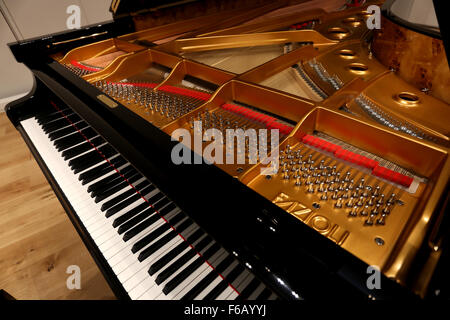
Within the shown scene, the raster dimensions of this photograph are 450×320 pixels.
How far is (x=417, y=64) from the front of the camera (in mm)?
1632

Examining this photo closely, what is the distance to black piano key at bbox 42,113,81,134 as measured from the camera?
2047 millimetres

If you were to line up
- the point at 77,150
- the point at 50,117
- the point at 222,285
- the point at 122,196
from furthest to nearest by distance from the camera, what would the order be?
1. the point at 50,117
2. the point at 77,150
3. the point at 122,196
4. the point at 222,285

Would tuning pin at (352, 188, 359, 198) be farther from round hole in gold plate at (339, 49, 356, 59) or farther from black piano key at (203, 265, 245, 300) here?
round hole in gold plate at (339, 49, 356, 59)

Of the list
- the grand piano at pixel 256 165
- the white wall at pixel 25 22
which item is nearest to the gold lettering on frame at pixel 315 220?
A: the grand piano at pixel 256 165

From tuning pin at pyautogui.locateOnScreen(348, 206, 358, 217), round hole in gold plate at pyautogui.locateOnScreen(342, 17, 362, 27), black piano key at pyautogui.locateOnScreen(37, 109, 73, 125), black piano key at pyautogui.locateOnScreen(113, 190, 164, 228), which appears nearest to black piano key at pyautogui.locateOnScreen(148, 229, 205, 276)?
black piano key at pyautogui.locateOnScreen(113, 190, 164, 228)

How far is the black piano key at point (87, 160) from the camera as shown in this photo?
1.69 meters

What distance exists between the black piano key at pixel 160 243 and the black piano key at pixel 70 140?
40.3 inches

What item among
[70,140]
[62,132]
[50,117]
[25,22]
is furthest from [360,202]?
[25,22]

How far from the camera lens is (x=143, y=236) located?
4.17ft

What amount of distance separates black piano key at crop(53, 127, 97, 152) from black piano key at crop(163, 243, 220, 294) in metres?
1.20

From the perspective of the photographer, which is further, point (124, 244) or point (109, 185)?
point (109, 185)

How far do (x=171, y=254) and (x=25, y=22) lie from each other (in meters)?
5.43

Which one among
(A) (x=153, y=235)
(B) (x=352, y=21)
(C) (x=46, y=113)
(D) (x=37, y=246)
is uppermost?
(B) (x=352, y=21)

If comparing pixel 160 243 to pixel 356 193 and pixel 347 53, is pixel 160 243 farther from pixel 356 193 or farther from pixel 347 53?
pixel 347 53
